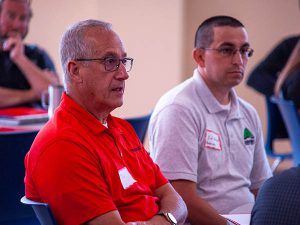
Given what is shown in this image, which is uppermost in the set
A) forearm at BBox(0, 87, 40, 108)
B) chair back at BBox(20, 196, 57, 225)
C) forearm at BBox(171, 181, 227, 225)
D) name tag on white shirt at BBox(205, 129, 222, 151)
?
chair back at BBox(20, 196, 57, 225)

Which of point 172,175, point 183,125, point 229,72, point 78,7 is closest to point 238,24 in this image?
point 229,72

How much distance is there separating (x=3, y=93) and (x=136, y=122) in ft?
5.42

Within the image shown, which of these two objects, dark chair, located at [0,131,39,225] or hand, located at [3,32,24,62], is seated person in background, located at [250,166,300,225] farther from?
hand, located at [3,32,24,62]

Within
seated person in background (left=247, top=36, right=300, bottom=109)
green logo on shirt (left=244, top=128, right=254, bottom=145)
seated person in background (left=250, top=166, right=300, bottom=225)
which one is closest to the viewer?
seated person in background (left=250, top=166, right=300, bottom=225)

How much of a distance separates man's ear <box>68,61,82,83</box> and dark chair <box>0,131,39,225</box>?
599mm

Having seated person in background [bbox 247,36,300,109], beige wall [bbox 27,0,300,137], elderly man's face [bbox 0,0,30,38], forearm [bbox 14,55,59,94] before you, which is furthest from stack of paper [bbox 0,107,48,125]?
beige wall [bbox 27,0,300,137]

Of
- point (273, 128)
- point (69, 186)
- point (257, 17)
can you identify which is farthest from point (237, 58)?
point (257, 17)

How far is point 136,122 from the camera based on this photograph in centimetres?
307

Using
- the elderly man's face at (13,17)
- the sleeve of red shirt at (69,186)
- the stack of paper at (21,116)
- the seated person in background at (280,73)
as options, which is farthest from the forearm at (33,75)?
the sleeve of red shirt at (69,186)

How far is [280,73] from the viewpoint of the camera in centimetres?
546

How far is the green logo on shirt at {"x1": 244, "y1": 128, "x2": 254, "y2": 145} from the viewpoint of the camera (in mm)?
3017

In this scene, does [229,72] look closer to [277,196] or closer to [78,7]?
[277,196]

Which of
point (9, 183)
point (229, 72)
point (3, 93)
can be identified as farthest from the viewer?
point (3, 93)

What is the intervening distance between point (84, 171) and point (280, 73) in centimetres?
381
